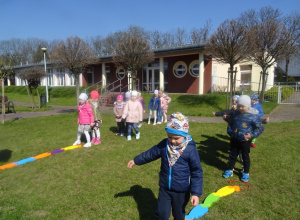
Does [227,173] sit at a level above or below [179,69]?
below

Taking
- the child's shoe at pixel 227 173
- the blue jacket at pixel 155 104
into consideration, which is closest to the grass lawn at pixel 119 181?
the child's shoe at pixel 227 173

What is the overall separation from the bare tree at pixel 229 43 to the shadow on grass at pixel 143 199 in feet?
31.4

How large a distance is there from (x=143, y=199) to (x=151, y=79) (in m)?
19.7

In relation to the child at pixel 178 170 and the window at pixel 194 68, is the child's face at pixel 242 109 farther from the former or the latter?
Result: the window at pixel 194 68

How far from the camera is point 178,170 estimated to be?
8.69 ft

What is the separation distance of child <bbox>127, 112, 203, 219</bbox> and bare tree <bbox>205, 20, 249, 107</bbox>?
9887 mm

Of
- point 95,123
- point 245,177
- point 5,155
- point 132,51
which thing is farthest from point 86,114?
point 132,51

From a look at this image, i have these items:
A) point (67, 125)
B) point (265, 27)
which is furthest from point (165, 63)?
point (67, 125)

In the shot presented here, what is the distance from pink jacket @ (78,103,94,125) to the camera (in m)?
6.49

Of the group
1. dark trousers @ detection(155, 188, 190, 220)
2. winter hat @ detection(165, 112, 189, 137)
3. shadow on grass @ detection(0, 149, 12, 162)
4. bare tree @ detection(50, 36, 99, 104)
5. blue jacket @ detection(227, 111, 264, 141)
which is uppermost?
bare tree @ detection(50, 36, 99, 104)

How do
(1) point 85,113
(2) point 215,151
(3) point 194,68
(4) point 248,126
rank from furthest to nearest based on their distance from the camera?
(3) point 194,68, (1) point 85,113, (2) point 215,151, (4) point 248,126

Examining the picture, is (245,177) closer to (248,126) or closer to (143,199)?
(248,126)

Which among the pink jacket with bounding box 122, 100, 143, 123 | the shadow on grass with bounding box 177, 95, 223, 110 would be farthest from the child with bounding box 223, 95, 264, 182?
the shadow on grass with bounding box 177, 95, 223, 110

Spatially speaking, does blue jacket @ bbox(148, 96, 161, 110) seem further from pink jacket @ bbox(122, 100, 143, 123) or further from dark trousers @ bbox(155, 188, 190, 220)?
dark trousers @ bbox(155, 188, 190, 220)
